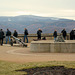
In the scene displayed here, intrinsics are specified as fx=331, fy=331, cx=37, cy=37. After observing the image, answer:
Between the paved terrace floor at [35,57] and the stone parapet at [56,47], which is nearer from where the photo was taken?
the paved terrace floor at [35,57]

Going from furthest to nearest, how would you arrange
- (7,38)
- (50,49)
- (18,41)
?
(7,38) < (18,41) < (50,49)

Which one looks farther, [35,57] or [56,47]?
[56,47]

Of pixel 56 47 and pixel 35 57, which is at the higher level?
pixel 56 47

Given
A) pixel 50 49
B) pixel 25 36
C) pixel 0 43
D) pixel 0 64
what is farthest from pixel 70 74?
pixel 25 36

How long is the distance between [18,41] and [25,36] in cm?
615

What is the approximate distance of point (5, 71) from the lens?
14.1 metres

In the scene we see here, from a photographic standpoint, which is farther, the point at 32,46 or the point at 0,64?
the point at 32,46

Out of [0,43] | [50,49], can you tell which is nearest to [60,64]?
[50,49]

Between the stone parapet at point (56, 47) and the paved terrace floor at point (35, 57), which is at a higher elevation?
the stone parapet at point (56, 47)

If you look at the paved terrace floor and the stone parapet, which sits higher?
the stone parapet

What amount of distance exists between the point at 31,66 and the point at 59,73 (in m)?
2.84

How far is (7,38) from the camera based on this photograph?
35.4 metres

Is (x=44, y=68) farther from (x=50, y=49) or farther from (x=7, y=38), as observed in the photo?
(x=7, y=38)

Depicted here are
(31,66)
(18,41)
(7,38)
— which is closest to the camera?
(31,66)
